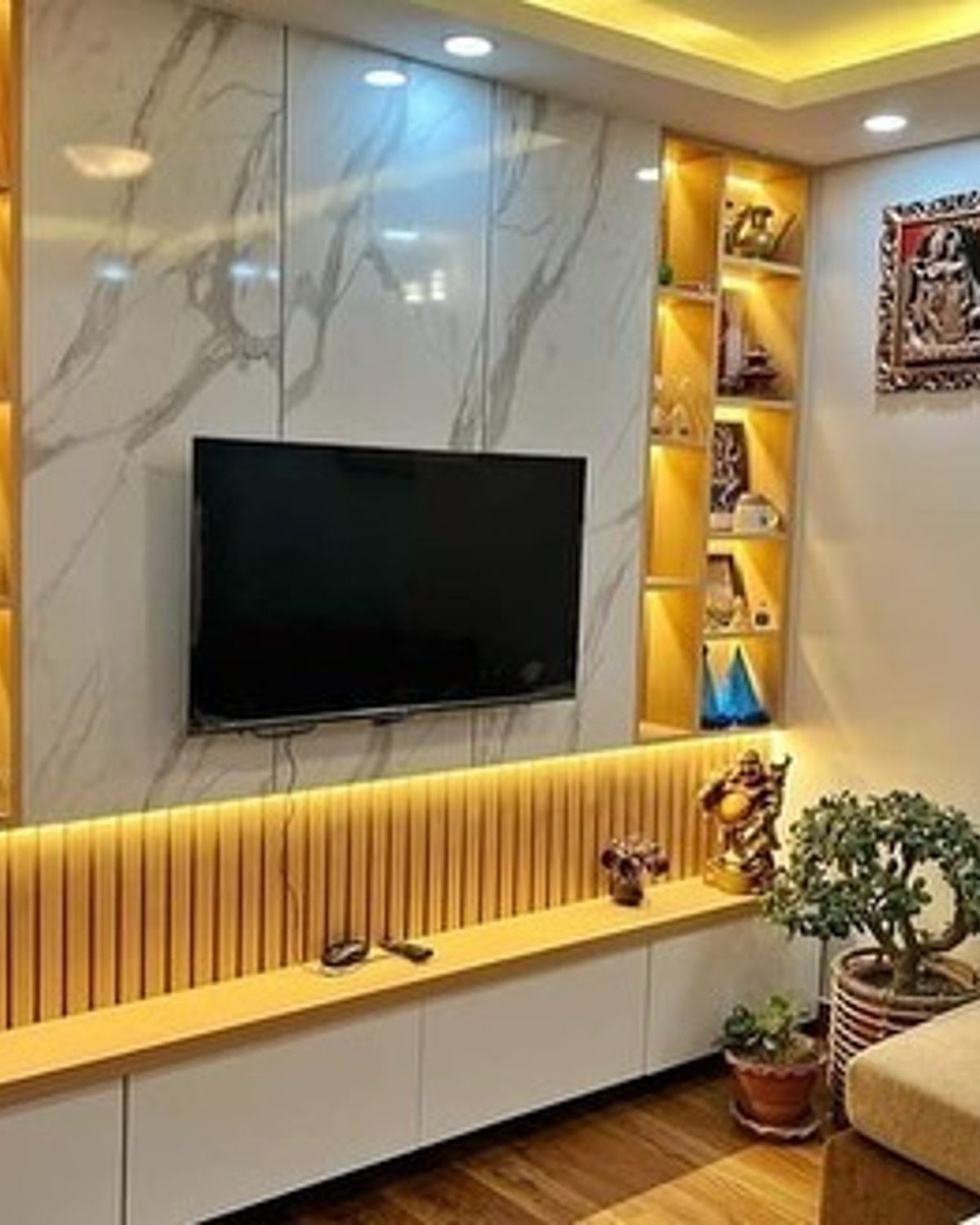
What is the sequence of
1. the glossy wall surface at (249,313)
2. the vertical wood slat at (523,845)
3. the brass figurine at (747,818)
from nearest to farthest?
the glossy wall surface at (249,313), the vertical wood slat at (523,845), the brass figurine at (747,818)

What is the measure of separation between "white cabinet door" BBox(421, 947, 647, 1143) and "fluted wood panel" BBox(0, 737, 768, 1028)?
0.97 feet

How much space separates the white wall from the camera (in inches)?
154

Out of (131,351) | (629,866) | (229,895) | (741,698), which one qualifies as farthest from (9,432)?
(741,698)

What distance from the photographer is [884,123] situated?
374cm

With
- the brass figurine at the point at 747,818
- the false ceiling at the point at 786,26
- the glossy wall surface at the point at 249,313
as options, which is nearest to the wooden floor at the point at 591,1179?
the brass figurine at the point at 747,818

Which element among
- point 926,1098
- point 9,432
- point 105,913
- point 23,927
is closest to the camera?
Result: point 926,1098

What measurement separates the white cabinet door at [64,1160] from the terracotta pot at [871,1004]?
1.67 metres

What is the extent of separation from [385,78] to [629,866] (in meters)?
2.15

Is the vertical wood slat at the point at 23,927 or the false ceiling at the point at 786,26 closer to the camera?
the vertical wood slat at the point at 23,927

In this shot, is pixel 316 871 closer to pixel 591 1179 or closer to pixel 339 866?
pixel 339 866

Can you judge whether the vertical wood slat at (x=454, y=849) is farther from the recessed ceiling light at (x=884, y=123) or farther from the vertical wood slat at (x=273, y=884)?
the recessed ceiling light at (x=884, y=123)

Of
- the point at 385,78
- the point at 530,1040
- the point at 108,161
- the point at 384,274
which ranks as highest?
the point at 385,78

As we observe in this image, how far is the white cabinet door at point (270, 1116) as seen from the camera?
2891 mm

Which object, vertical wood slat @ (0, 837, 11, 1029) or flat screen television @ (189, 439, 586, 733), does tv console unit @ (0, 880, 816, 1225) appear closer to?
vertical wood slat @ (0, 837, 11, 1029)
